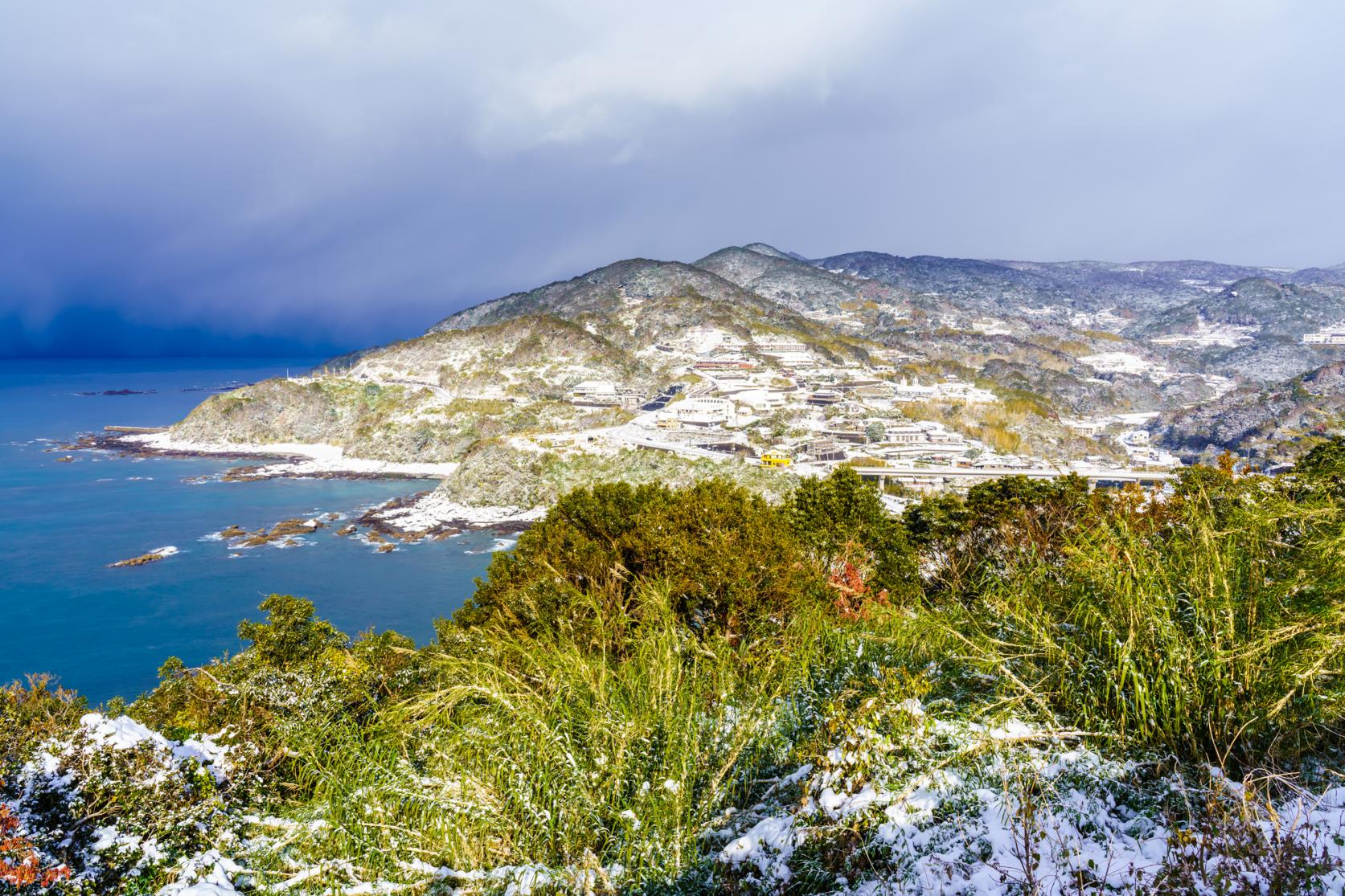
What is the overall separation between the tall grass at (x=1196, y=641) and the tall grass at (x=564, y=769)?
3.73 ft

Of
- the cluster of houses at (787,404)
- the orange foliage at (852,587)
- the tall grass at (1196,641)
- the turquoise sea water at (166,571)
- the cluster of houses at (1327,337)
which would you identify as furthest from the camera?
the cluster of houses at (1327,337)

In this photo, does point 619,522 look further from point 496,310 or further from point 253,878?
point 496,310

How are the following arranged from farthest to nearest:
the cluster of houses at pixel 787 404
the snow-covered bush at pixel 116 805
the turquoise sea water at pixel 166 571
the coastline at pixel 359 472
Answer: the cluster of houses at pixel 787 404, the coastline at pixel 359 472, the turquoise sea water at pixel 166 571, the snow-covered bush at pixel 116 805

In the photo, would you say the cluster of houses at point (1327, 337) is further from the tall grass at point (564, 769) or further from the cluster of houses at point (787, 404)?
the tall grass at point (564, 769)

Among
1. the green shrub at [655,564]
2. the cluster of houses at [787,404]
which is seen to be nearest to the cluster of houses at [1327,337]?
the cluster of houses at [787,404]

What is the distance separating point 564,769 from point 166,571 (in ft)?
130

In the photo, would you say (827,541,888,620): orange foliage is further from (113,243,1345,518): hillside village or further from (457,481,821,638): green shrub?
(113,243,1345,518): hillside village

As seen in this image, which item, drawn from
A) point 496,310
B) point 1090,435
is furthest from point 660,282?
point 1090,435

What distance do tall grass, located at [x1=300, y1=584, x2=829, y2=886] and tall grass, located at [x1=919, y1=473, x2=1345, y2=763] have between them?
114cm

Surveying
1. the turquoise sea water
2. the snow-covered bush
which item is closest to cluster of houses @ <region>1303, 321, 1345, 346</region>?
the turquoise sea water

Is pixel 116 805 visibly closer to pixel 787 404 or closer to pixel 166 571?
pixel 166 571

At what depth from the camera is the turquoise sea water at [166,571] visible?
1002 inches

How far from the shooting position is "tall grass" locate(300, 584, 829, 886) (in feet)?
8.71

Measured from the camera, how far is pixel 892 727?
2.86 meters
